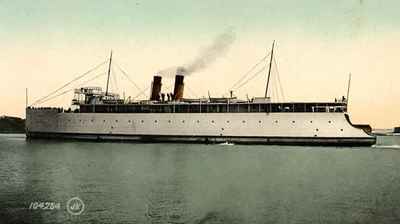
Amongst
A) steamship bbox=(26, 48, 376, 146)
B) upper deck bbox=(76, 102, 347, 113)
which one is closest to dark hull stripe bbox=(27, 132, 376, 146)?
steamship bbox=(26, 48, 376, 146)

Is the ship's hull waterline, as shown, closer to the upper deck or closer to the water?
the upper deck

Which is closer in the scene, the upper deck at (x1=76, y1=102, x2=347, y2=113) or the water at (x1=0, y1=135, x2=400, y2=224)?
the water at (x1=0, y1=135, x2=400, y2=224)

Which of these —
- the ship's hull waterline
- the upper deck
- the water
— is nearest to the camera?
the water

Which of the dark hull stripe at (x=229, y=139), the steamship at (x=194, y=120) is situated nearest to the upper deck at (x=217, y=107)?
the steamship at (x=194, y=120)

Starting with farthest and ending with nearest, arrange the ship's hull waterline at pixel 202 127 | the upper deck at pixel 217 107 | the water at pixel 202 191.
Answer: the upper deck at pixel 217 107, the ship's hull waterline at pixel 202 127, the water at pixel 202 191

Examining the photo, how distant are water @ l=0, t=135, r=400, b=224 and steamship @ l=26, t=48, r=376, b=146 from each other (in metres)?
15.7

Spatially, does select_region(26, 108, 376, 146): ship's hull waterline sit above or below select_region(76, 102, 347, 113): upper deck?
below

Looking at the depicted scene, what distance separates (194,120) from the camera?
4616 cm

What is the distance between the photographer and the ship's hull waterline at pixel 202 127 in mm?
42031

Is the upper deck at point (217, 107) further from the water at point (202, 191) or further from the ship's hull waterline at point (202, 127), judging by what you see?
the water at point (202, 191)

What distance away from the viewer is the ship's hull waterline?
138 ft

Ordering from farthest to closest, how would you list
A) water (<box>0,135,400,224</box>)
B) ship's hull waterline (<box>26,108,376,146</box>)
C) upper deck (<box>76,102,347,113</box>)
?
upper deck (<box>76,102,347,113</box>), ship's hull waterline (<box>26,108,376,146</box>), water (<box>0,135,400,224</box>)

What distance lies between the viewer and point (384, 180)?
69.5 ft

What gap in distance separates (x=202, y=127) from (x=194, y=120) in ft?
3.47
